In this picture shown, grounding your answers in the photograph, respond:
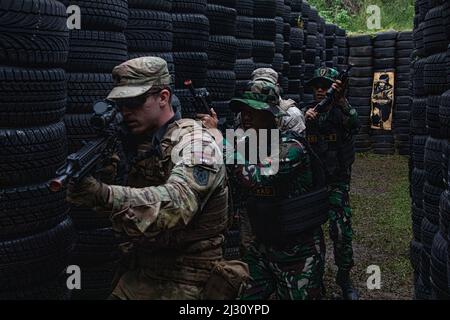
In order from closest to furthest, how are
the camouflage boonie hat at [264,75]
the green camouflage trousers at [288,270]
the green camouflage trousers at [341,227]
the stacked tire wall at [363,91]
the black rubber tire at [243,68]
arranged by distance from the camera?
the green camouflage trousers at [288,270] → the green camouflage trousers at [341,227] → the camouflage boonie hat at [264,75] → the black rubber tire at [243,68] → the stacked tire wall at [363,91]

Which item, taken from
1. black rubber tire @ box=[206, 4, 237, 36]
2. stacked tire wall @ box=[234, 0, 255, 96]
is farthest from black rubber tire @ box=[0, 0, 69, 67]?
stacked tire wall @ box=[234, 0, 255, 96]

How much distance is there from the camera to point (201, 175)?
299 centimetres

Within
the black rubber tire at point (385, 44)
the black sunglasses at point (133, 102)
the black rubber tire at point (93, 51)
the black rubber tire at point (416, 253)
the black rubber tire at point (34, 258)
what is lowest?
the black rubber tire at point (416, 253)

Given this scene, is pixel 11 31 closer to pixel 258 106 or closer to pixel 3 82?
pixel 3 82

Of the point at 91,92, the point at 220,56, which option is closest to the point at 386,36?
the point at 220,56

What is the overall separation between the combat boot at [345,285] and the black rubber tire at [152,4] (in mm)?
2824

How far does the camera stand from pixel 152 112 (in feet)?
10.4

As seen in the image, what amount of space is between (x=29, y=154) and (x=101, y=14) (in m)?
1.32

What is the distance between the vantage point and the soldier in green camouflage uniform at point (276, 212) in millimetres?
4305

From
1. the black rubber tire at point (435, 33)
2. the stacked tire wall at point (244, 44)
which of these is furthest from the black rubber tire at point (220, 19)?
the black rubber tire at point (435, 33)

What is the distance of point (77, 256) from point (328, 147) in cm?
266

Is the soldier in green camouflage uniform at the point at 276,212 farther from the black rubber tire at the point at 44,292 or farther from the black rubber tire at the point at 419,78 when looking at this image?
the black rubber tire at the point at 419,78

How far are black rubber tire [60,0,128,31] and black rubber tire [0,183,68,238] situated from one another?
129 centimetres

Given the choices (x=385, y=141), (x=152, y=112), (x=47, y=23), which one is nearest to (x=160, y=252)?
(x=152, y=112)
